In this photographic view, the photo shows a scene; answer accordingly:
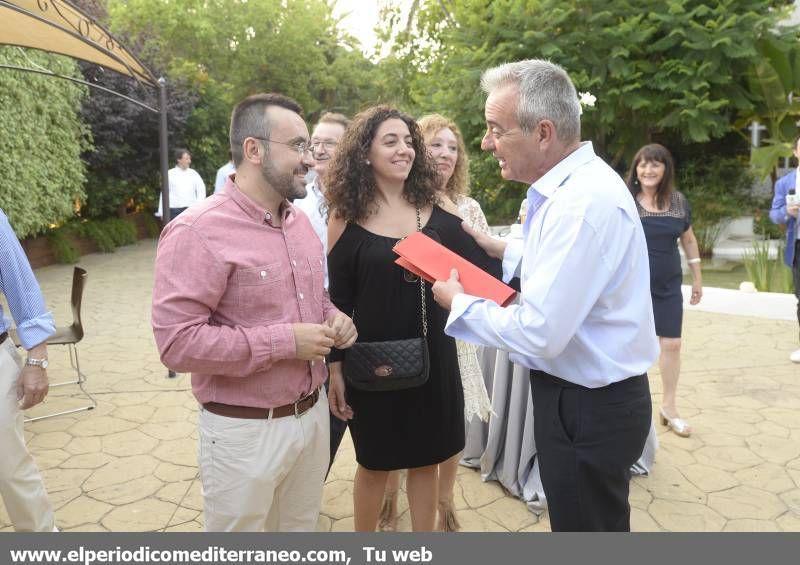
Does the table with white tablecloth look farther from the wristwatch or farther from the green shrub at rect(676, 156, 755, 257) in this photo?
the green shrub at rect(676, 156, 755, 257)

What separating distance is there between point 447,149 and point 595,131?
10043 mm

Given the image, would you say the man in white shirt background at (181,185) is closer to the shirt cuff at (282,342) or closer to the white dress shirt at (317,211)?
the white dress shirt at (317,211)

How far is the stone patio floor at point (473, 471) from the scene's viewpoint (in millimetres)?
3482

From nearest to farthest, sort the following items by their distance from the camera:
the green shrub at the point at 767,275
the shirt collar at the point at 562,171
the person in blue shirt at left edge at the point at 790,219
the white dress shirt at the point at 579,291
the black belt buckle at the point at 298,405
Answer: the white dress shirt at the point at 579,291 → the shirt collar at the point at 562,171 → the black belt buckle at the point at 298,405 → the person in blue shirt at left edge at the point at 790,219 → the green shrub at the point at 767,275

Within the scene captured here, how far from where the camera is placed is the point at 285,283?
209 cm

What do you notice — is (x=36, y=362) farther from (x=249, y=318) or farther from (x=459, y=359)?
(x=459, y=359)

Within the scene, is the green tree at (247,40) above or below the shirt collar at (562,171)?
above

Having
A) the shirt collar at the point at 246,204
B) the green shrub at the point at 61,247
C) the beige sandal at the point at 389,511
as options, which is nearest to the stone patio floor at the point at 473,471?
the beige sandal at the point at 389,511

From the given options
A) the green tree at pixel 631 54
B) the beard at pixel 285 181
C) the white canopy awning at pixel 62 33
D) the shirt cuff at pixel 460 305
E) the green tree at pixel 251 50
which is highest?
the green tree at pixel 251 50

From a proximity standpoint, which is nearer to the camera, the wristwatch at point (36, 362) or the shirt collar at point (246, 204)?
the shirt collar at point (246, 204)

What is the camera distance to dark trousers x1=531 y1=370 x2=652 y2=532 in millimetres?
1911

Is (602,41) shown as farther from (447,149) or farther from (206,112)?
(206,112)

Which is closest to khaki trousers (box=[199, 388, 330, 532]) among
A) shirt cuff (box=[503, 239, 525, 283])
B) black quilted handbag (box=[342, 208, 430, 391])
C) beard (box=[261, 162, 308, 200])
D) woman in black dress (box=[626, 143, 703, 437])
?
black quilted handbag (box=[342, 208, 430, 391])
